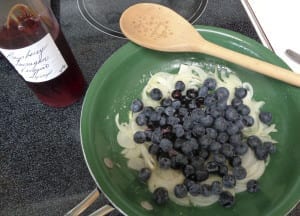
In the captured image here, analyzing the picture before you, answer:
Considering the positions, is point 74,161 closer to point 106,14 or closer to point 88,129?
point 88,129

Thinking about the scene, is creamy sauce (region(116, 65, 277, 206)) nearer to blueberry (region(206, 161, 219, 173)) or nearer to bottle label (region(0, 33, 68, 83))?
blueberry (region(206, 161, 219, 173))

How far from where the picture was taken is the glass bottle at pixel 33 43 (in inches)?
24.4

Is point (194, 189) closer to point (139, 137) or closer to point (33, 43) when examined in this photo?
point (139, 137)

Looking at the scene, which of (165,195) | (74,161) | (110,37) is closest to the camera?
(165,195)

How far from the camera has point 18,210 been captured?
0.66 metres

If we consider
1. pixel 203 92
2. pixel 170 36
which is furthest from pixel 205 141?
pixel 170 36

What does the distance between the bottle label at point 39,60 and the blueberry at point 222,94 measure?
Result: 0.30 metres

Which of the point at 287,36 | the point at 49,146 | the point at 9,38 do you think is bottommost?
the point at 287,36

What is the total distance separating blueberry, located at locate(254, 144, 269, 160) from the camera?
610 millimetres

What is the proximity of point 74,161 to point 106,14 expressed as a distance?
0.41 meters

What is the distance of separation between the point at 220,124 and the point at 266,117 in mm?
90

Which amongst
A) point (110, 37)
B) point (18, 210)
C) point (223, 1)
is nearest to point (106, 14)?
point (110, 37)

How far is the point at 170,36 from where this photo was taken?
0.70 metres

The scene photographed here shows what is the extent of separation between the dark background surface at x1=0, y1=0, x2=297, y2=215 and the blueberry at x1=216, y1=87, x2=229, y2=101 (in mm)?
253
